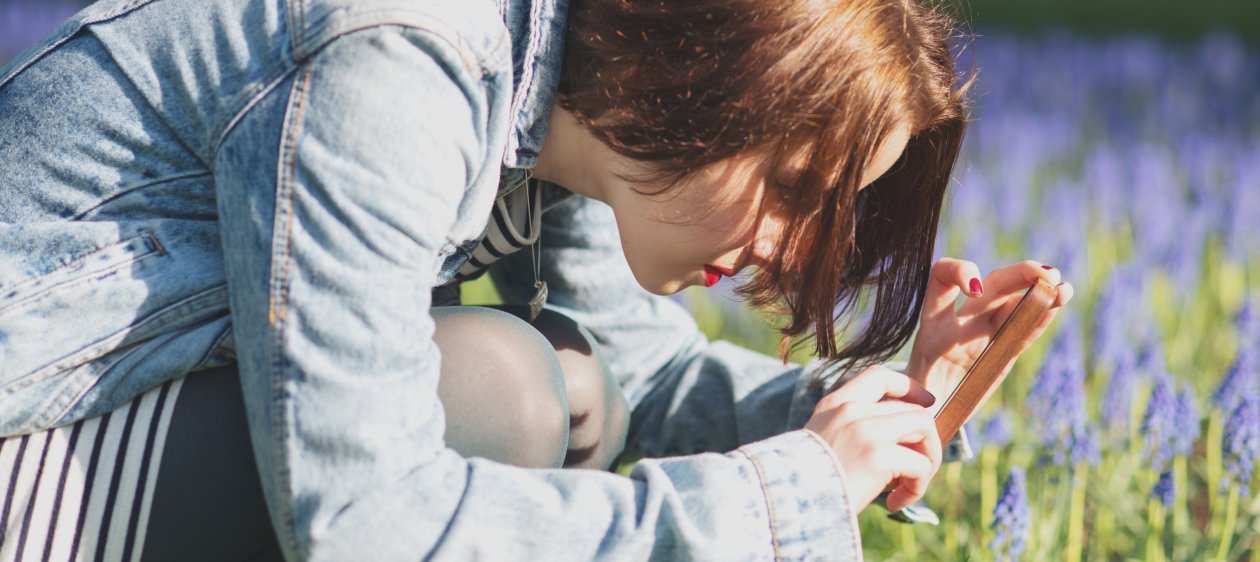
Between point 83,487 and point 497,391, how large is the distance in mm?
373

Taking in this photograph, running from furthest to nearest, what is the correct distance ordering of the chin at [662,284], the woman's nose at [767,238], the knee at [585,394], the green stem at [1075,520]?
1. the green stem at [1075,520]
2. the knee at [585,394]
3. the chin at [662,284]
4. the woman's nose at [767,238]

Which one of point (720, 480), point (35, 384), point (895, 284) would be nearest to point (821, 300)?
point (895, 284)

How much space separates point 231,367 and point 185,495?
123 mm

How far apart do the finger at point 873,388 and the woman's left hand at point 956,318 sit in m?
0.14

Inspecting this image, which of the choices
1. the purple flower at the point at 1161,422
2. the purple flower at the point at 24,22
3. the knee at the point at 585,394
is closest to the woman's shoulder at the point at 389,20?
the knee at the point at 585,394

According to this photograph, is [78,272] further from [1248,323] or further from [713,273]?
[1248,323]

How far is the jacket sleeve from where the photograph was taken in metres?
1.01

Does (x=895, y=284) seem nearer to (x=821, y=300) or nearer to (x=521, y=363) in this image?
(x=821, y=300)

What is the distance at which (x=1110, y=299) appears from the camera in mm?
2107

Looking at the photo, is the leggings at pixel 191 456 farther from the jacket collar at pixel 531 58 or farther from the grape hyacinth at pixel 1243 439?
the grape hyacinth at pixel 1243 439

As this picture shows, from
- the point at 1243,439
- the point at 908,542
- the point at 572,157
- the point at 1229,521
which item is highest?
the point at 572,157

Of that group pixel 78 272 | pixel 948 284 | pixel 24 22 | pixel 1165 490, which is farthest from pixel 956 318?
pixel 24 22

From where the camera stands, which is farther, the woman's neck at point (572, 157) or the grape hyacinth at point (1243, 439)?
the grape hyacinth at point (1243, 439)

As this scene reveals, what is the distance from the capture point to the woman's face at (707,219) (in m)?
1.22
